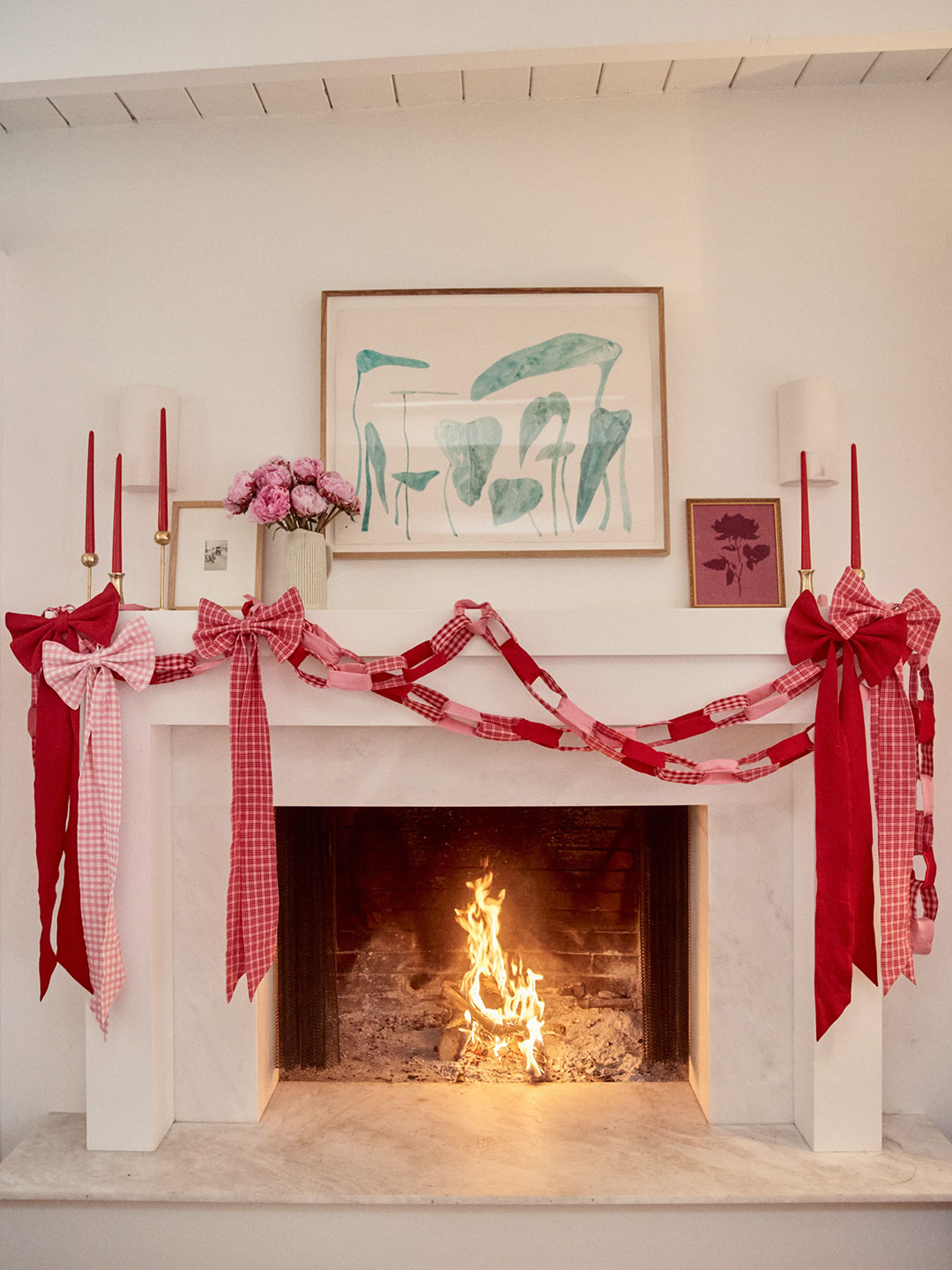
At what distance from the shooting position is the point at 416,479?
1.90 metres

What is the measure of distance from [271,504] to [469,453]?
478 millimetres

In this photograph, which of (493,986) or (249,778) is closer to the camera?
(249,778)

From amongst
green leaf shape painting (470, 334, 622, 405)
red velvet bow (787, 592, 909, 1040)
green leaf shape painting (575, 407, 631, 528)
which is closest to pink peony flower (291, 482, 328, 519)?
green leaf shape painting (470, 334, 622, 405)

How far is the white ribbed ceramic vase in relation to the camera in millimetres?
1702

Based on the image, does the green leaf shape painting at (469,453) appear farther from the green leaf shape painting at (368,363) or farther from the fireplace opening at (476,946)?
the fireplace opening at (476,946)

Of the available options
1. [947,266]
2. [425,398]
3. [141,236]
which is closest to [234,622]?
[425,398]

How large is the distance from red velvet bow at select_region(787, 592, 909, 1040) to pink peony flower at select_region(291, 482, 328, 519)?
0.92 meters

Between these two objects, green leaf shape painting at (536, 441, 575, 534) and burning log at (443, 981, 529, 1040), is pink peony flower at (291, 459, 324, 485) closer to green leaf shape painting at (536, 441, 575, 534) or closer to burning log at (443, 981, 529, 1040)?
green leaf shape painting at (536, 441, 575, 534)

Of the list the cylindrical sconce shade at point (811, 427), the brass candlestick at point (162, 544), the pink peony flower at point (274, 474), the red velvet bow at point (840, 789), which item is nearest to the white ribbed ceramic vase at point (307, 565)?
the pink peony flower at point (274, 474)

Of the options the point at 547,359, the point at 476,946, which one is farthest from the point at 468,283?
the point at 476,946

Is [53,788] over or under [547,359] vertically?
under

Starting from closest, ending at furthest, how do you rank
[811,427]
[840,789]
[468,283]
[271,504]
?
[840,789], [271,504], [811,427], [468,283]

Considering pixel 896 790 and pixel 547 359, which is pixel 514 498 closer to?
pixel 547 359

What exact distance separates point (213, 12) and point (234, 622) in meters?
1.16
